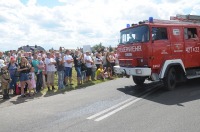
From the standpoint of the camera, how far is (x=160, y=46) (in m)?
11.5

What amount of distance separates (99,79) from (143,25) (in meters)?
6.59

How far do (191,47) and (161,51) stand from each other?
1.83m

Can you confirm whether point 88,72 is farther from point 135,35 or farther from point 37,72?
point 135,35

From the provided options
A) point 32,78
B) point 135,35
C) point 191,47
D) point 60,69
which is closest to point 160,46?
point 135,35

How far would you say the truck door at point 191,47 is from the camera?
12430mm

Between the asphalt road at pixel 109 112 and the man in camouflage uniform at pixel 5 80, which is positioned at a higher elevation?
the man in camouflage uniform at pixel 5 80

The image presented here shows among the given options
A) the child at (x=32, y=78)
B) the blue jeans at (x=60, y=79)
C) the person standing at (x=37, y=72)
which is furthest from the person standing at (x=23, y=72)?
the blue jeans at (x=60, y=79)

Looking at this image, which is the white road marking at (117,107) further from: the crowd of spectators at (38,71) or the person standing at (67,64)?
the person standing at (67,64)

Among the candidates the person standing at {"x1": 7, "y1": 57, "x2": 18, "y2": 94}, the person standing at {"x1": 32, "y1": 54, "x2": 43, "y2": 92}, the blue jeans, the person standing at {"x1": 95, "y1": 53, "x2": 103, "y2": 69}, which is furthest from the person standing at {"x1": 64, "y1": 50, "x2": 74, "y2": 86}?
the person standing at {"x1": 95, "y1": 53, "x2": 103, "y2": 69}

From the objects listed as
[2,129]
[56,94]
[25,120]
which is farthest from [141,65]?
[2,129]

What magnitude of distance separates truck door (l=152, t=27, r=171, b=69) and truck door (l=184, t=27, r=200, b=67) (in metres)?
1.14

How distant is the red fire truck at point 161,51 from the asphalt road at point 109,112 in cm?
77

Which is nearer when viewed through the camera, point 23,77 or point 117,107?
point 117,107

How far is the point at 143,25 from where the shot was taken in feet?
37.8
